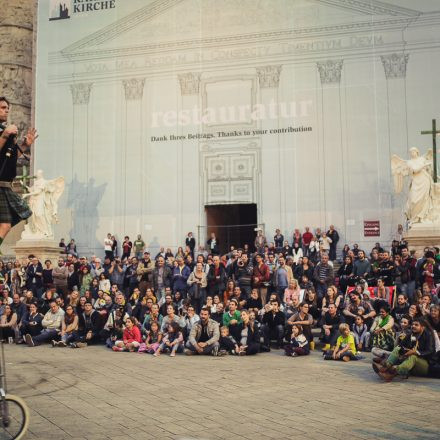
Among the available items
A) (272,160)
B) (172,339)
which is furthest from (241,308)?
(272,160)

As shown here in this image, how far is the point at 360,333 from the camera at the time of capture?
10.9 m

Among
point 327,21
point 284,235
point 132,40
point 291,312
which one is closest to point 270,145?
point 284,235

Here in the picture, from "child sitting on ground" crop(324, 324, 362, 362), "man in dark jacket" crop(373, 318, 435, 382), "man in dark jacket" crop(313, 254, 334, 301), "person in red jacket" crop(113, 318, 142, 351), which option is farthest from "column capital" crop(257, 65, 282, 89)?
"man in dark jacket" crop(373, 318, 435, 382)

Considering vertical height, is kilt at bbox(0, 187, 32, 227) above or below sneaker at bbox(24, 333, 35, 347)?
above

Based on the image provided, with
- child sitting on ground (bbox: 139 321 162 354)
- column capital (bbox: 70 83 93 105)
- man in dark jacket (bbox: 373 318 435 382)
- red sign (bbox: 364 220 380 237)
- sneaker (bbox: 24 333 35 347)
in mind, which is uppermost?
column capital (bbox: 70 83 93 105)

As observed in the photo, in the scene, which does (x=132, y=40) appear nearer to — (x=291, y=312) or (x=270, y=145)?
(x=270, y=145)

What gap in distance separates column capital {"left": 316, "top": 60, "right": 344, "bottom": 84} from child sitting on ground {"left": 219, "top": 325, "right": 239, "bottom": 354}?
42.2ft

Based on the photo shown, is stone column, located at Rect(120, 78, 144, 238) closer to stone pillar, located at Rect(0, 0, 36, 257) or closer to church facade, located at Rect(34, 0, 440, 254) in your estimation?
church facade, located at Rect(34, 0, 440, 254)

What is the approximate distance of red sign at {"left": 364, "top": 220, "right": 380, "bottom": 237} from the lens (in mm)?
19891

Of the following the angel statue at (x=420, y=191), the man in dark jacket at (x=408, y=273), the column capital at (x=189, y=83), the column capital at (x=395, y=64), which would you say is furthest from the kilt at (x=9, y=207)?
the column capital at (x=189, y=83)

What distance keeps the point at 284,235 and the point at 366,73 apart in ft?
20.3

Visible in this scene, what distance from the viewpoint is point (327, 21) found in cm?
2127

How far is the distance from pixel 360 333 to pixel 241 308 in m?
2.35

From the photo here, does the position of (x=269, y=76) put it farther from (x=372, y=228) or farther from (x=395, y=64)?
(x=372, y=228)
